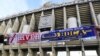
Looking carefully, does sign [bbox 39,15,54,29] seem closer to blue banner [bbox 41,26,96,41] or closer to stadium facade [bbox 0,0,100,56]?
stadium facade [bbox 0,0,100,56]

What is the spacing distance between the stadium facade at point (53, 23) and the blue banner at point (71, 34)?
904 millimetres

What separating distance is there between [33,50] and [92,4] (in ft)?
72.9

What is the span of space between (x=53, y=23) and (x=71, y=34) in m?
17.1

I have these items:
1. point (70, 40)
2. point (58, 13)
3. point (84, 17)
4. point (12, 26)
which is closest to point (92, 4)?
point (84, 17)

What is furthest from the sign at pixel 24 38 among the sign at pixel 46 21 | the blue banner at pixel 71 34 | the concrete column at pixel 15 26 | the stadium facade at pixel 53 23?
the concrete column at pixel 15 26

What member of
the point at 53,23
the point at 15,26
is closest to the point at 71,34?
the point at 53,23

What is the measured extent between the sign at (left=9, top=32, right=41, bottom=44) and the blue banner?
4.09 ft

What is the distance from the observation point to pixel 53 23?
4706 centimetres

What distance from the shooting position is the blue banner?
94.0 feet

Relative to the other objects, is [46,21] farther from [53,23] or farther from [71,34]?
[71,34]

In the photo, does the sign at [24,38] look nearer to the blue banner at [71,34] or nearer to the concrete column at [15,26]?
the blue banner at [71,34]

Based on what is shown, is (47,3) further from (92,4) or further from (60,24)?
(92,4)

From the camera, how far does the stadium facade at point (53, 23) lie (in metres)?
31.6

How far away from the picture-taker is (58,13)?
51.6 meters
